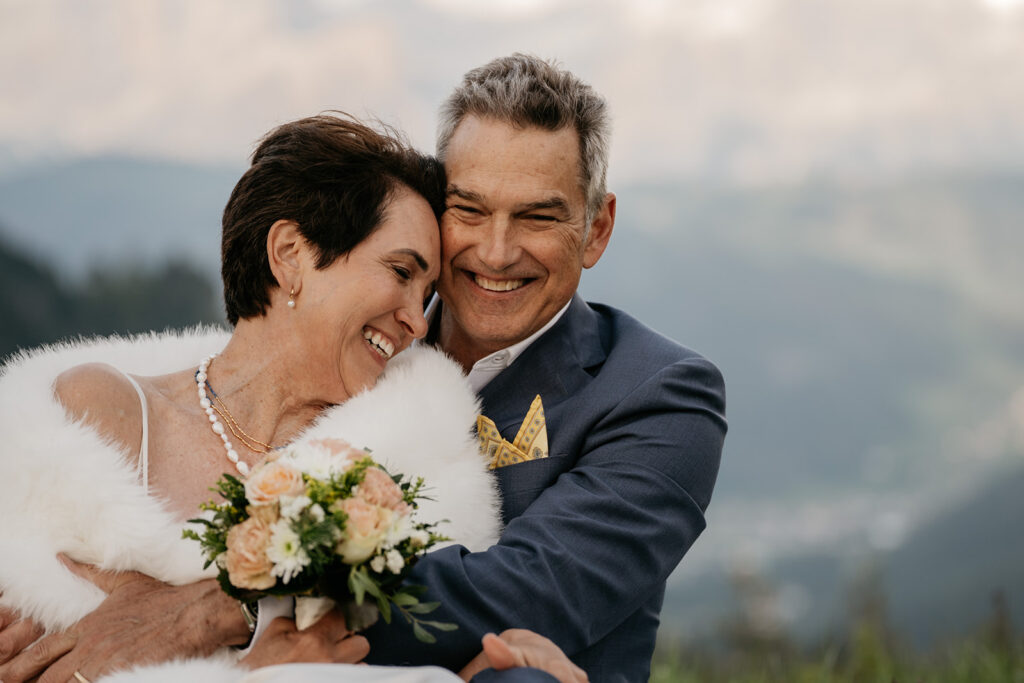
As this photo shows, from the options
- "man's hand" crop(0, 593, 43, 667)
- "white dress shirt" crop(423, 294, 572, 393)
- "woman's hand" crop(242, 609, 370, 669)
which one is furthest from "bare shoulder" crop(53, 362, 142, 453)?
"white dress shirt" crop(423, 294, 572, 393)

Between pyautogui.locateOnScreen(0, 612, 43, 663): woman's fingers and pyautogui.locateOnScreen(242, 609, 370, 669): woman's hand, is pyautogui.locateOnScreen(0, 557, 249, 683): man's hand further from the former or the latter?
pyautogui.locateOnScreen(242, 609, 370, 669): woman's hand

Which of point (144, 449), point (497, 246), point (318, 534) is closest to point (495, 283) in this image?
point (497, 246)

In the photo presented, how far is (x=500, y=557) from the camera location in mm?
3002

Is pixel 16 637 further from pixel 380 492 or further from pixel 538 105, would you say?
pixel 538 105

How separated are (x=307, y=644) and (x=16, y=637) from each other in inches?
38.2

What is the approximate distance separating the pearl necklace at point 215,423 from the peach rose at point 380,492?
37.2 inches

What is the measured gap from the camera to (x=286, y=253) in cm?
338

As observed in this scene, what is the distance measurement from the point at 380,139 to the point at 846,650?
438cm

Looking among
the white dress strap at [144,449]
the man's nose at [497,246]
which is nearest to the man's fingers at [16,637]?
the white dress strap at [144,449]

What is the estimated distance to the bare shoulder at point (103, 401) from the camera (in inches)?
122

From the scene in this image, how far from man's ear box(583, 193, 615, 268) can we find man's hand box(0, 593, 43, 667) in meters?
2.33

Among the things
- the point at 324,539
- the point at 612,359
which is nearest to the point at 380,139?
the point at 612,359

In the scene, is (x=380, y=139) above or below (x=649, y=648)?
above

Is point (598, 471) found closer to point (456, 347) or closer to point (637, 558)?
point (637, 558)
